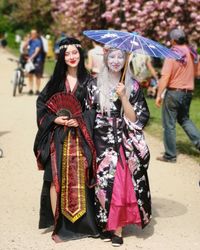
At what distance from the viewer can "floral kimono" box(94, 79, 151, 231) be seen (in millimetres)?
5609

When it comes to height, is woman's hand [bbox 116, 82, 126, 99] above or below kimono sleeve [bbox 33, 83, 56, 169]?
above

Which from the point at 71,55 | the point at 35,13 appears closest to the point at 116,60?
the point at 71,55

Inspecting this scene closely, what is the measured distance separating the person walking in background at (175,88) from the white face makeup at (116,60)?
3.28 metres

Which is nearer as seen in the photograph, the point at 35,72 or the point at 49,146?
the point at 49,146

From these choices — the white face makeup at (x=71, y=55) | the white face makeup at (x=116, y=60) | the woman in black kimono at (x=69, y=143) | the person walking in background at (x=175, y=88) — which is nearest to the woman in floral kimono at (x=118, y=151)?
the white face makeup at (x=116, y=60)

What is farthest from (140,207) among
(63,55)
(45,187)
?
(63,55)

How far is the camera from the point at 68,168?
224 inches

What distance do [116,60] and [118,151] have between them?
776 mm

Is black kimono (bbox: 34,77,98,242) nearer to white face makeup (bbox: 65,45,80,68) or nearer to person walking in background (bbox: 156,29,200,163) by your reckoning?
white face makeup (bbox: 65,45,80,68)

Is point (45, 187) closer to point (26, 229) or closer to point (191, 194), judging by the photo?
point (26, 229)

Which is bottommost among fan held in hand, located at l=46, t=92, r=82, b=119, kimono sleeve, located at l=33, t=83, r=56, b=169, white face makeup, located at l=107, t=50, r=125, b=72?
kimono sleeve, located at l=33, t=83, r=56, b=169

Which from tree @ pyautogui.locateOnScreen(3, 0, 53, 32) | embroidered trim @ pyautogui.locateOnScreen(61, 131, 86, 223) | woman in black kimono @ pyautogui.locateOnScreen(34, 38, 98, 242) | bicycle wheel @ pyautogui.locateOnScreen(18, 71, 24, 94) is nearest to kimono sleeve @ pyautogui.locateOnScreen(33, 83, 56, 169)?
woman in black kimono @ pyautogui.locateOnScreen(34, 38, 98, 242)

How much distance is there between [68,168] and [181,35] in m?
3.78

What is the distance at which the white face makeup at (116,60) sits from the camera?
556cm
